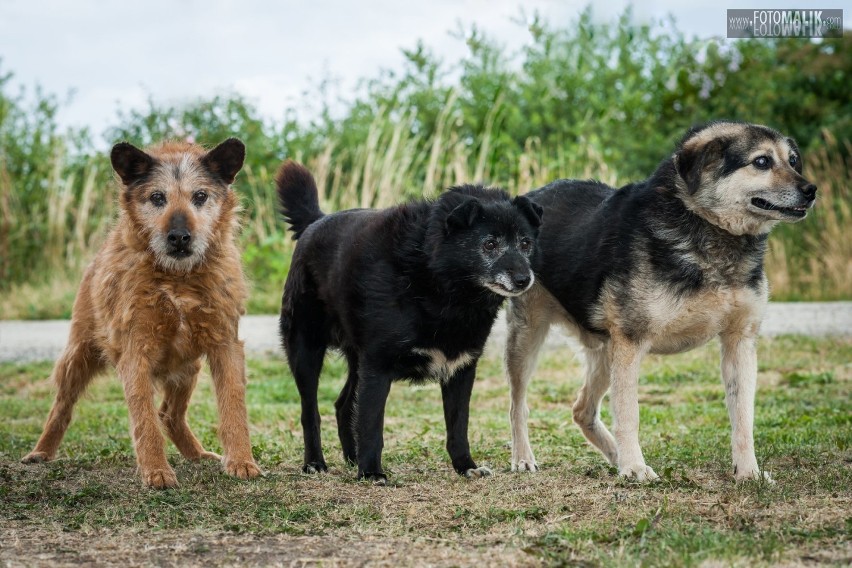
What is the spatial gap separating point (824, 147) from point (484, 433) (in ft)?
40.2

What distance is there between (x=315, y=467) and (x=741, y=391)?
2429 mm

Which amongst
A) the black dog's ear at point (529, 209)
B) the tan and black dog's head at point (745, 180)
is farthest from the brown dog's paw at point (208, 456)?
the tan and black dog's head at point (745, 180)

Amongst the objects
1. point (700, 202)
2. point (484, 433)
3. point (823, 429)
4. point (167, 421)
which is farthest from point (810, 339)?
point (167, 421)

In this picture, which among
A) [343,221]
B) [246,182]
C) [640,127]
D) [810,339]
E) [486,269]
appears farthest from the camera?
[640,127]

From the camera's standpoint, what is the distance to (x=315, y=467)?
5996 mm

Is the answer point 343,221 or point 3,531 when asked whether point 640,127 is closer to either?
point 343,221

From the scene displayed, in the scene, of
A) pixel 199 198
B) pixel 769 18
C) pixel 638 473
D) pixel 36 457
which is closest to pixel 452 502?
pixel 638 473

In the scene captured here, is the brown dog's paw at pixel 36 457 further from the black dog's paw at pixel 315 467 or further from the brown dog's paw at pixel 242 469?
the black dog's paw at pixel 315 467

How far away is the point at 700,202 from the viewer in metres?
5.45

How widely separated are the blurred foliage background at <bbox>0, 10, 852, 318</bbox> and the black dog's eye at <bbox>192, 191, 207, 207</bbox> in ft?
25.5

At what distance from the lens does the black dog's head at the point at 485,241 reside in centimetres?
538

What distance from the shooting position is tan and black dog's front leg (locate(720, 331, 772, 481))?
5.42 meters

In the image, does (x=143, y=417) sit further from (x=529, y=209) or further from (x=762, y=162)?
(x=762, y=162)

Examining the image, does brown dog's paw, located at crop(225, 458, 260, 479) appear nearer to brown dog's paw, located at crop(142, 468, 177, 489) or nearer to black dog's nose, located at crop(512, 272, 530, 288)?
brown dog's paw, located at crop(142, 468, 177, 489)
